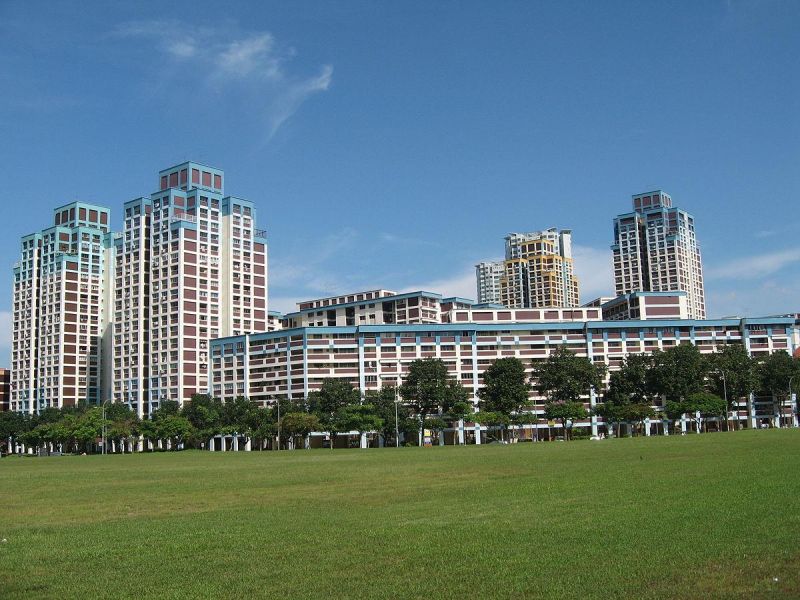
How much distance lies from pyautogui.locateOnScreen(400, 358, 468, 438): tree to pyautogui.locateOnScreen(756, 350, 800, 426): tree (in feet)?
165

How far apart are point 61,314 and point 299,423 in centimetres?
8826

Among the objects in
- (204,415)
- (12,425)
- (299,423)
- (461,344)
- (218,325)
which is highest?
(218,325)

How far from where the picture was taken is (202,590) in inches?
552

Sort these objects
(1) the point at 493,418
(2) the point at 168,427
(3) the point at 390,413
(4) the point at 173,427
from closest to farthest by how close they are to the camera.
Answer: (1) the point at 493,418 → (3) the point at 390,413 → (2) the point at 168,427 → (4) the point at 173,427

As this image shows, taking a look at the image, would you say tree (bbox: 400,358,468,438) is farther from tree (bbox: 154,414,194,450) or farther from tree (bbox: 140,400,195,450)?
tree (bbox: 140,400,195,450)

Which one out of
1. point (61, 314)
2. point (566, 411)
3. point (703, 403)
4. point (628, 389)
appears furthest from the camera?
point (61, 314)

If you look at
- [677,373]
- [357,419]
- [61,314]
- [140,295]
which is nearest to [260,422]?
[357,419]

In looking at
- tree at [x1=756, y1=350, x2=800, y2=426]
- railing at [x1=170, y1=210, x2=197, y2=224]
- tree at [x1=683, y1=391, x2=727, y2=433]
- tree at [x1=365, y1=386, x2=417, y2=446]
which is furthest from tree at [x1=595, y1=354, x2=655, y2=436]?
railing at [x1=170, y1=210, x2=197, y2=224]

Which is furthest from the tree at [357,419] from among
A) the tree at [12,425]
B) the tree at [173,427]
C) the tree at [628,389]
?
the tree at [12,425]

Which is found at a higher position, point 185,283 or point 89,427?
point 185,283

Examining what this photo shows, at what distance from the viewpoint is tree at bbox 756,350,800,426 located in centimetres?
13412

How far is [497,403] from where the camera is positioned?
125688 millimetres

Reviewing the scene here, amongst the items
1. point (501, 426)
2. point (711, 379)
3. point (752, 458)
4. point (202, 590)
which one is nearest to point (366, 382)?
point (501, 426)

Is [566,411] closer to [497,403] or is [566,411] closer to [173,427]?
[497,403]
